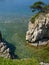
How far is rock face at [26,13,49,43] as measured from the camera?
122 feet

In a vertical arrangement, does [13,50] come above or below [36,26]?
below

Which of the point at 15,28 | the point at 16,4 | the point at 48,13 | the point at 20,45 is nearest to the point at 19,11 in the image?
the point at 16,4

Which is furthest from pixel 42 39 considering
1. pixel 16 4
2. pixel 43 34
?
pixel 16 4

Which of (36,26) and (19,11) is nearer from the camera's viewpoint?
(36,26)

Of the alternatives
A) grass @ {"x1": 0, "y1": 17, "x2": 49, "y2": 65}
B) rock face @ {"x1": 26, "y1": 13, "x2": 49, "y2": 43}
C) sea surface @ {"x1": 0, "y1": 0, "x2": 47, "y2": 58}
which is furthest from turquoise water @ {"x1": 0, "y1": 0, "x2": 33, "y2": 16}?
rock face @ {"x1": 26, "y1": 13, "x2": 49, "y2": 43}

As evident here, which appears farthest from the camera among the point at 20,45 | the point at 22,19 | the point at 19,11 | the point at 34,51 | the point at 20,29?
the point at 19,11

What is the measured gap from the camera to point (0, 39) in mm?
36438

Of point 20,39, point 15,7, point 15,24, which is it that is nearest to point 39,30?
point 20,39

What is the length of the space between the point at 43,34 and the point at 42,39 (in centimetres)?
91

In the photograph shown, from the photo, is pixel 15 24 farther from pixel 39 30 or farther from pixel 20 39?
pixel 39 30

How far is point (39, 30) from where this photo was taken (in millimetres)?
37562

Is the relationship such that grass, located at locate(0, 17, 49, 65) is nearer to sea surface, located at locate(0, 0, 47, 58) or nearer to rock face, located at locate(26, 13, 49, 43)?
sea surface, located at locate(0, 0, 47, 58)

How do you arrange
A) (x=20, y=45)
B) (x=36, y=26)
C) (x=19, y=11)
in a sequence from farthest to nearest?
1. (x=19, y=11)
2. (x=36, y=26)
3. (x=20, y=45)

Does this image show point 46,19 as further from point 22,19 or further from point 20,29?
point 22,19
